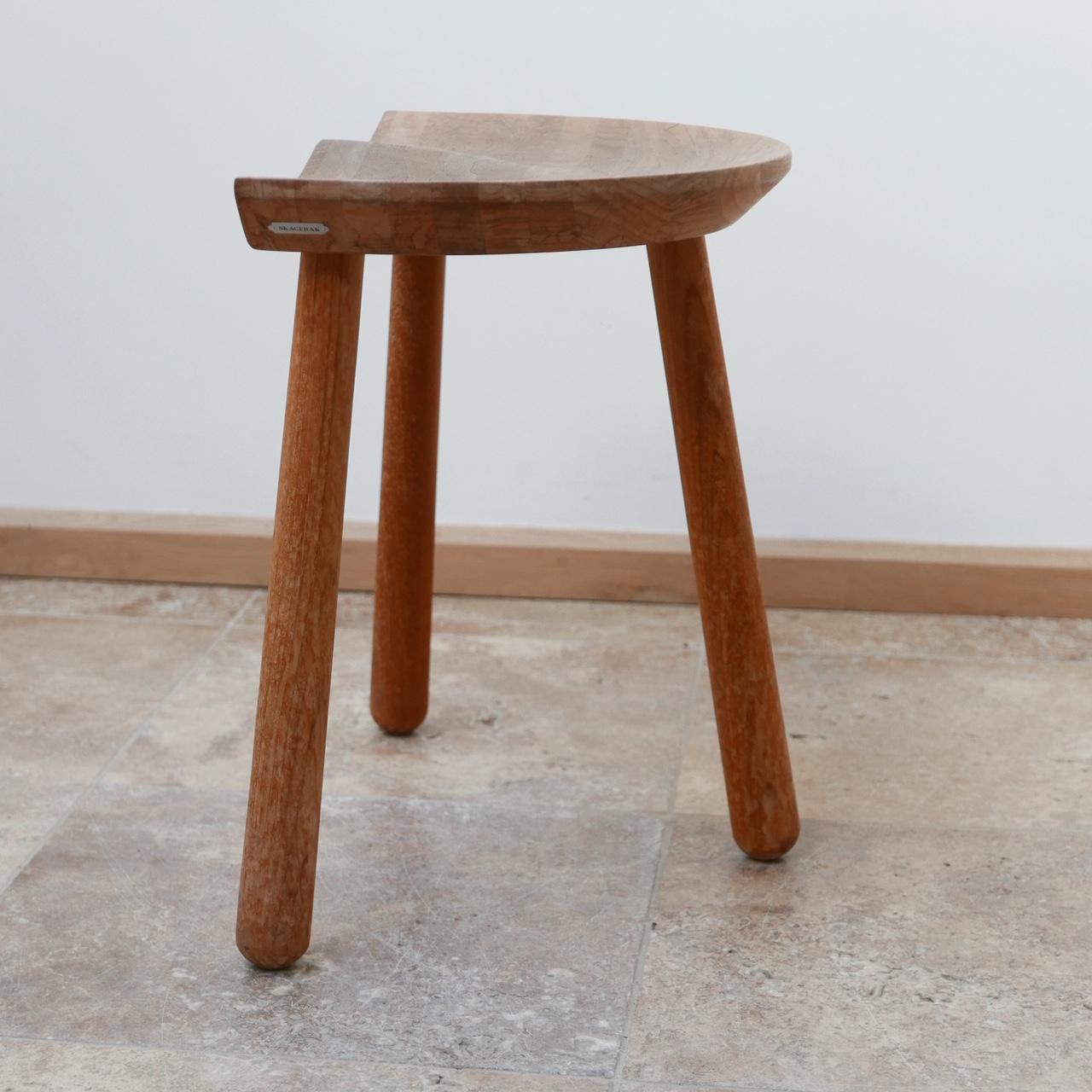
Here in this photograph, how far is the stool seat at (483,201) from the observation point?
0.73 m

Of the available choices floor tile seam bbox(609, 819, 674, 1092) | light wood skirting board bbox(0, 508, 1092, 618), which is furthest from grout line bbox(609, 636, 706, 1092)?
light wood skirting board bbox(0, 508, 1092, 618)

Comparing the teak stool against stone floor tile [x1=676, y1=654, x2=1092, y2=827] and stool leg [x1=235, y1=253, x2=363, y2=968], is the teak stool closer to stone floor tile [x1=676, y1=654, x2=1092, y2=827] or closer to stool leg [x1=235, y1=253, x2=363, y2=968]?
stool leg [x1=235, y1=253, x2=363, y2=968]

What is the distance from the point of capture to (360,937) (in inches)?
35.6

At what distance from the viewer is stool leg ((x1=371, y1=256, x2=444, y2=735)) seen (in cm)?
107

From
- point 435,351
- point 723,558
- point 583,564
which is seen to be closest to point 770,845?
point 723,558

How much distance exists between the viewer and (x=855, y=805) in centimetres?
107

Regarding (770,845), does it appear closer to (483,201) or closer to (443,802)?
(443,802)

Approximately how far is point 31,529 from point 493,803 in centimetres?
69

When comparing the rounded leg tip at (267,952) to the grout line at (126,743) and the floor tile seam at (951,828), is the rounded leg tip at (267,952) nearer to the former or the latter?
the grout line at (126,743)

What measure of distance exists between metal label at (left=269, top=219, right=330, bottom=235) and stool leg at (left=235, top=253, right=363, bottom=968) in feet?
0.13

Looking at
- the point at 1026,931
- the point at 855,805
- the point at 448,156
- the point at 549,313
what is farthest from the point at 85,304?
the point at 1026,931

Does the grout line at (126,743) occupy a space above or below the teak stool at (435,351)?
below

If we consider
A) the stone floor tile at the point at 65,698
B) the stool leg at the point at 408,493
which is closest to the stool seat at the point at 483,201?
the stool leg at the point at 408,493

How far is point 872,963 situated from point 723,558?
25 centimetres
